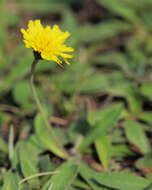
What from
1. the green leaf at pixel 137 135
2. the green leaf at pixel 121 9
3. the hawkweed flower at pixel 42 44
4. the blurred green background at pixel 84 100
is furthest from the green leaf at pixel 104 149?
the green leaf at pixel 121 9

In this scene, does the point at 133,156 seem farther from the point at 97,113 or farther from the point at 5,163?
the point at 5,163

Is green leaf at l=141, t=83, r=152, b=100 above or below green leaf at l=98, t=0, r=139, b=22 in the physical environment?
below

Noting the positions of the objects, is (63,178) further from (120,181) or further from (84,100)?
(84,100)

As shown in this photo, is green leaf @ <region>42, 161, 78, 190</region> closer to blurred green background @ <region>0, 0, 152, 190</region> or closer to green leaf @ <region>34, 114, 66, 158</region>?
blurred green background @ <region>0, 0, 152, 190</region>

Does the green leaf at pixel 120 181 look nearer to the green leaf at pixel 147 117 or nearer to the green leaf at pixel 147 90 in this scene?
the green leaf at pixel 147 117

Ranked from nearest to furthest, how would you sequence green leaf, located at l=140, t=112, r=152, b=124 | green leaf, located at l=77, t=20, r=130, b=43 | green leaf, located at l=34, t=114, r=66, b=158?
green leaf, located at l=34, t=114, r=66, b=158 → green leaf, located at l=140, t=112, r=152, b=124 → green leaf, located at l=77, t=20, r=130, b=43

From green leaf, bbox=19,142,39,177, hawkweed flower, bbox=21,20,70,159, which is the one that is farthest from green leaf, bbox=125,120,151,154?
hawkweed flower, bbox=21,20,70,159
